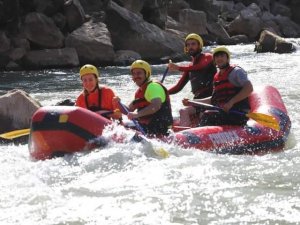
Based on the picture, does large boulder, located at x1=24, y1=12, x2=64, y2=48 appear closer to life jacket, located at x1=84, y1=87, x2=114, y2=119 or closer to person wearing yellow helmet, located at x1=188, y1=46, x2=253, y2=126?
life jacket, located at x1=84, y1=87, x2=114, y2=119

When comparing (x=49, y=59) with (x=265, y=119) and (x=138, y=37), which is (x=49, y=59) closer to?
(x=138, y=37)

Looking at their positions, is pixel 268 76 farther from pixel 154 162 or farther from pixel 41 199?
pixel 41 199

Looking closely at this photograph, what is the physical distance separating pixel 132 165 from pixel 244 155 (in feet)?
4.55

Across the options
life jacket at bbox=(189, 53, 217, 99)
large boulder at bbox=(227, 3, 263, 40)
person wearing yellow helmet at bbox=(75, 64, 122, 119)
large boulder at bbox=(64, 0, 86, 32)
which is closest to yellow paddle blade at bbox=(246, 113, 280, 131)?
life jacket at bbox=(189, 53, 217, 99)

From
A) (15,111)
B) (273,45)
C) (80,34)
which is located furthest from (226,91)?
(273,45)

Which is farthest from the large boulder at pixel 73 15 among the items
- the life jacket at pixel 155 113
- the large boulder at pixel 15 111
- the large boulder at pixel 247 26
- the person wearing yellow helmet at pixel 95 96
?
the large boulder at pixel 247 26

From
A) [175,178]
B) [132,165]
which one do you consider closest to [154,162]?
[132,165]

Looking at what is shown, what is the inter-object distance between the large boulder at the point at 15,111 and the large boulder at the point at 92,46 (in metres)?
9.58

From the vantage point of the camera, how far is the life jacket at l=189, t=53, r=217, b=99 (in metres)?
7.30

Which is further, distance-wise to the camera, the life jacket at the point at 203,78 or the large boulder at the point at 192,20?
the large boulder at the point at 192,20

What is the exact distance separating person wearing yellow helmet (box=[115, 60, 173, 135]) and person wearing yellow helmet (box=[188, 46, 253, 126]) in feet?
2.41

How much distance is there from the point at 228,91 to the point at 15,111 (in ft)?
9.75

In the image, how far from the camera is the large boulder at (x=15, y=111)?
7.36 meters

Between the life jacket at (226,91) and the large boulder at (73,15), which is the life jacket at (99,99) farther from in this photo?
→ the large boulder at (73,15)
